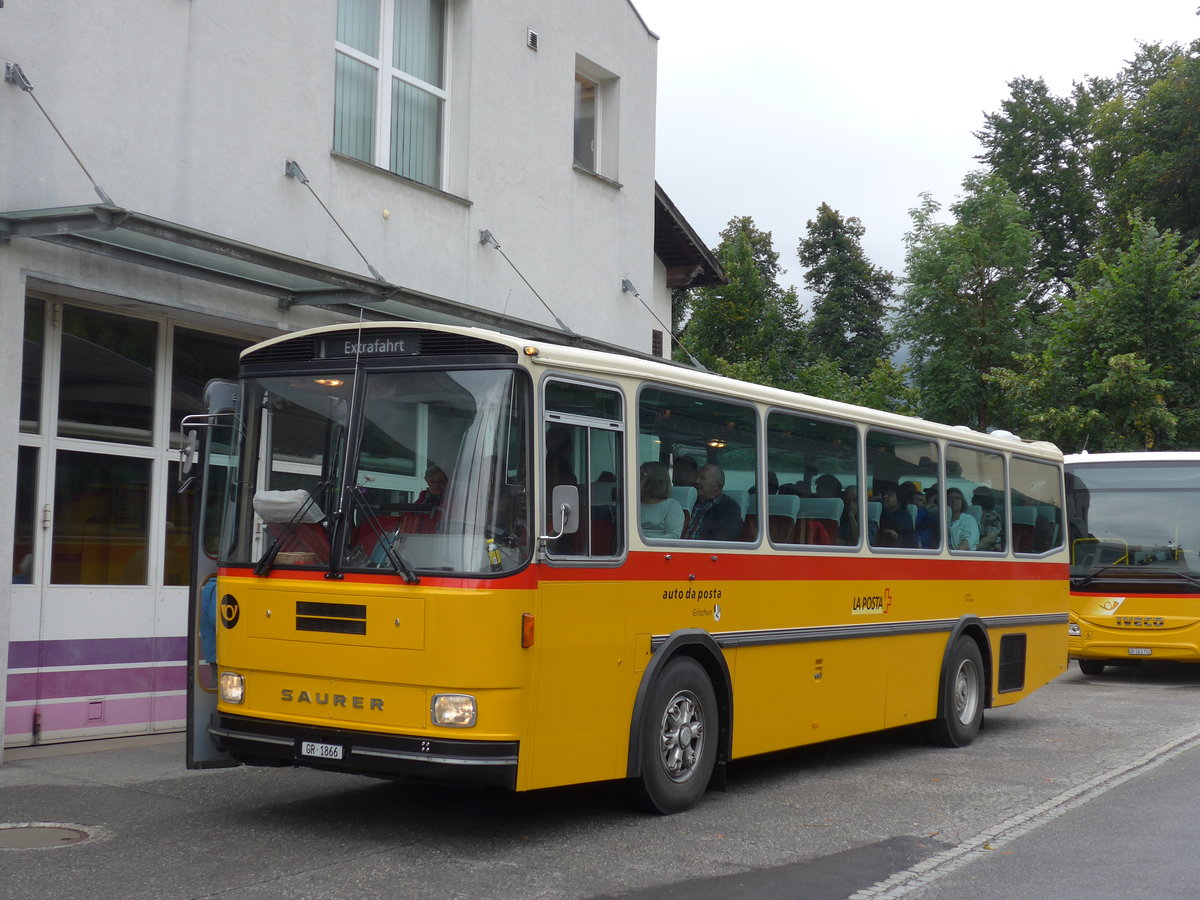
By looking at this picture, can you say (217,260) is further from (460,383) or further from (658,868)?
(658,868)

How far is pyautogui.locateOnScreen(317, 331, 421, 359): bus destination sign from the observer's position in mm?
7551

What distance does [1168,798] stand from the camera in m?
9.21

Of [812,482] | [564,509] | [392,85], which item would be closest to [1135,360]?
[392,85]

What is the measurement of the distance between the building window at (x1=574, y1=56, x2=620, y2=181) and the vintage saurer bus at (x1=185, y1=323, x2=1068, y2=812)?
743cm

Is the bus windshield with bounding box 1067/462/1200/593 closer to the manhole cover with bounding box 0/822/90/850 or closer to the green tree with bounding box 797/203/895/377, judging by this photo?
the manhole cover with bounding box 0/822/90/850

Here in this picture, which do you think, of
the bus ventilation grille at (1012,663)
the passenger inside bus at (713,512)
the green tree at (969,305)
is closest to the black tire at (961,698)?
the bus ventilation grille at (1012,663)

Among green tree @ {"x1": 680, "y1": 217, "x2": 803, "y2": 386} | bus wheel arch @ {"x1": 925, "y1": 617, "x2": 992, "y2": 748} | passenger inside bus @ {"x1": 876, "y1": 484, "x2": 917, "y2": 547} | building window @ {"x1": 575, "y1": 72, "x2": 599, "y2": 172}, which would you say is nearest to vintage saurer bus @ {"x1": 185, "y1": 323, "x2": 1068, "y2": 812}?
passenger inside bus @ {"x1": 876, "y1": 484, "x2": 917, "y2": 547}

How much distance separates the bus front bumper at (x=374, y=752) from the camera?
22.8 feet

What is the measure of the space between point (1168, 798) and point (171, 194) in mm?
8520

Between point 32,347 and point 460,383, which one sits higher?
point 32,347

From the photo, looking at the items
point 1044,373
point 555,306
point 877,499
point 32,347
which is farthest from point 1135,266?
point 32,347

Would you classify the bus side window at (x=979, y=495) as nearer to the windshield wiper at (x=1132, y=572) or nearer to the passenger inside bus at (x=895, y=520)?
the passenger inside bus at (x=895, y=520)

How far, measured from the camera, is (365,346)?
770 centimetres

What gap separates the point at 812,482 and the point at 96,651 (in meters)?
5.65
